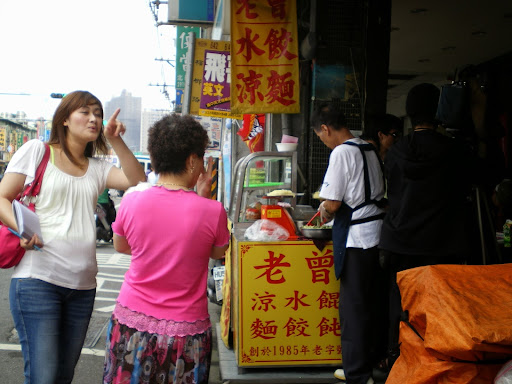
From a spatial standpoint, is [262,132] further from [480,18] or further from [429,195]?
[480,18]

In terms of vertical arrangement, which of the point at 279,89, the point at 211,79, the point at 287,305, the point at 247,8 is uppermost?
the point at 247,8

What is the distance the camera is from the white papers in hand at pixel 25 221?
2229mm

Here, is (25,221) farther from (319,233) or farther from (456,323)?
(319,233)

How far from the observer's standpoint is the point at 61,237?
2.44 meters

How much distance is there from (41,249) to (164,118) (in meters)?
0.87

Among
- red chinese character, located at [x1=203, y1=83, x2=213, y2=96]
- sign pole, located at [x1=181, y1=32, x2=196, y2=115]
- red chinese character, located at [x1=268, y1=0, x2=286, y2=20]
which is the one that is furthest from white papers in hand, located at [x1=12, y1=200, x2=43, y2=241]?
red chinese character, located at [x1=203, y1=83, x2=213, y2=96]

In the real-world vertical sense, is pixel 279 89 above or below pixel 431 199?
above

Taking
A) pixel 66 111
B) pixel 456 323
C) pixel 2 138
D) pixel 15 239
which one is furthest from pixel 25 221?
pixel 2 138

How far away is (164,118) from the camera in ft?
7.05

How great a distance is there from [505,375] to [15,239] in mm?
2155

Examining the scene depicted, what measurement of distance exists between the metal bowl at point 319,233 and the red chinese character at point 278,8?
2.31 meters

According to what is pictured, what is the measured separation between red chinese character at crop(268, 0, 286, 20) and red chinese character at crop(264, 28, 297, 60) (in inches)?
5.5

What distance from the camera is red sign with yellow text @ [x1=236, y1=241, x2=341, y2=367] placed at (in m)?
3.90

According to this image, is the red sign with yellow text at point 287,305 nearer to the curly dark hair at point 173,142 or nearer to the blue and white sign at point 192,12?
the curly dark hair at point 173,142
